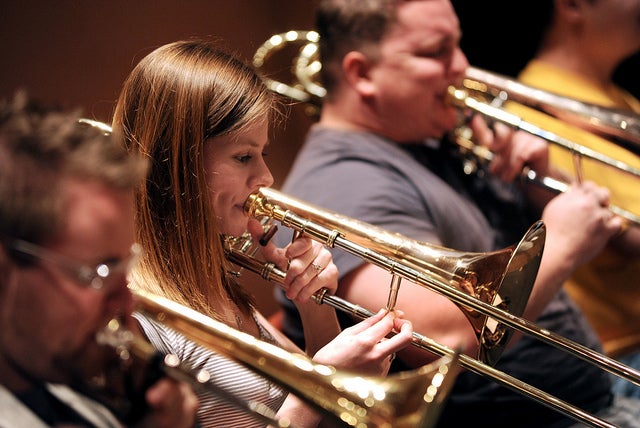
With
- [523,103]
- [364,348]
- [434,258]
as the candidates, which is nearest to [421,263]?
[434,258]

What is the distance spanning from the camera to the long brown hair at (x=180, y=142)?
1.07m

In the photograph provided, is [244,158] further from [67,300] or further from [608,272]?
[608,272]

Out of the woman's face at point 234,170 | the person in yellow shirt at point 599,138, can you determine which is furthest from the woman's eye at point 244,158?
the person in yellow shirt at point 599,138

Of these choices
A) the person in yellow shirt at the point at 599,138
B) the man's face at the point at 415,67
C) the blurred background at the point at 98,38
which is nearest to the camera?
the blurred background at the point at 98,38

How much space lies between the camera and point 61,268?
0.67 meters

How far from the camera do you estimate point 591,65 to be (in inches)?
87.7

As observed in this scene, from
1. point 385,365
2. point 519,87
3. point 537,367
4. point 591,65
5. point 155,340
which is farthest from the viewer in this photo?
point 591,65

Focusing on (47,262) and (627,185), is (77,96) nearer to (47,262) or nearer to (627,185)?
(47,262)

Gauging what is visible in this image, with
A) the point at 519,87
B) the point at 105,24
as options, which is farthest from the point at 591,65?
the point at 105,24

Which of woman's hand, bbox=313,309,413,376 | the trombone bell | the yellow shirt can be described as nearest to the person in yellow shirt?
the yellow shirt

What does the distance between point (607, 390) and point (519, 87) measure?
2.69ft

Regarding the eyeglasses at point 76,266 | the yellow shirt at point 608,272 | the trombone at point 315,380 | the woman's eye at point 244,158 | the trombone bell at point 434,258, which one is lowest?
the yellow shirt at point 608,272

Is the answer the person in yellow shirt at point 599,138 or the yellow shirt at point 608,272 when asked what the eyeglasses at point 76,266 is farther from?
the yellow shirt at point 608,272

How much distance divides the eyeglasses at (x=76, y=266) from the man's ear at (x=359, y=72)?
1178 mm
